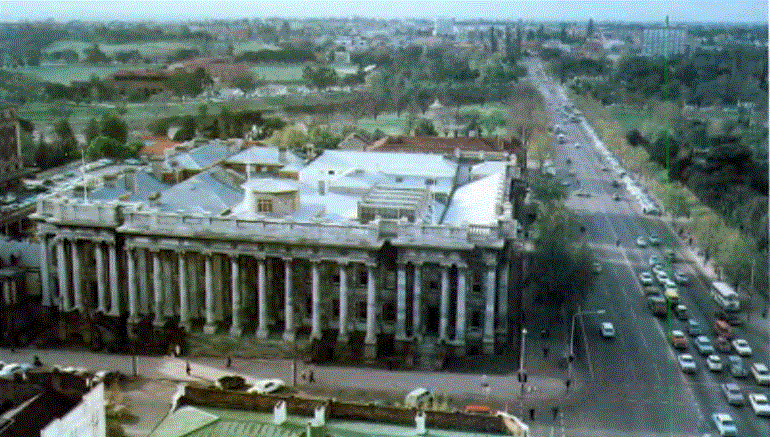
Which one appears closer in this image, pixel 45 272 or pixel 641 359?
pixel 641 359

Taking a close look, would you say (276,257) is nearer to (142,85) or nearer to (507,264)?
(507,264)

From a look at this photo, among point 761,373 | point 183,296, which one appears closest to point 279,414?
point 183,296

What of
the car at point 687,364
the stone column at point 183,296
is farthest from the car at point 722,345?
the stone column at point 183,296

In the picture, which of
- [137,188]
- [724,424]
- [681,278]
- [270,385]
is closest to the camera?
[724,424]

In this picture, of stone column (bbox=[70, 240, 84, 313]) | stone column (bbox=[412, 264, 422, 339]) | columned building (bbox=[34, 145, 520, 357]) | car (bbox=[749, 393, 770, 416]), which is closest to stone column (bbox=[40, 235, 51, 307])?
columned building (bbox=[34, 145, 520, 357])

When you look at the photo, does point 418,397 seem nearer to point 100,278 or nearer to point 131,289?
point 131,289

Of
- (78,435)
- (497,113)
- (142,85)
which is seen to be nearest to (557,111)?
(497,113)

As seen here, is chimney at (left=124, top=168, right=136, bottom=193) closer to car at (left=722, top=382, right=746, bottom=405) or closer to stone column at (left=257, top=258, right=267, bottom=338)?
stone column at (left=257, top=258, right=267, bottom=338)
